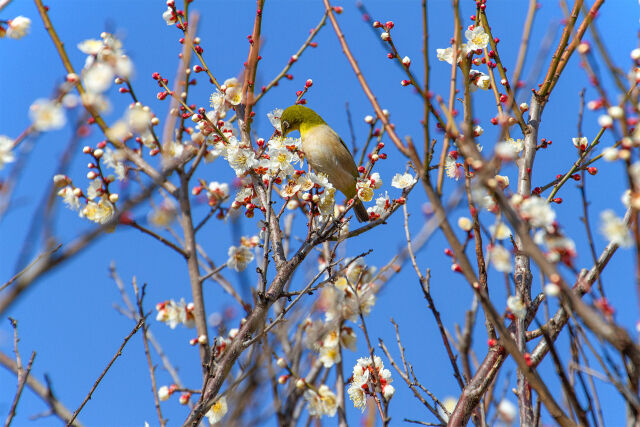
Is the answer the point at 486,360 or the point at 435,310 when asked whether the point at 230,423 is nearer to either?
the point at 435,310

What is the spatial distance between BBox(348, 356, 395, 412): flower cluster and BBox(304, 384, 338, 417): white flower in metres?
0.12

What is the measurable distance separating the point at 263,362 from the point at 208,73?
294 centimetres

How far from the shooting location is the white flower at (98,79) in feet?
6.08

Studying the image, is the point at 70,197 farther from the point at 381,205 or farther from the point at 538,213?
the point at 538,213

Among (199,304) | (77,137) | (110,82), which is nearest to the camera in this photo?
(77,137)

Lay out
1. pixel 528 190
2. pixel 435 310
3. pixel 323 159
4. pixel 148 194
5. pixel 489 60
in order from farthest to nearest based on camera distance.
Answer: pixel 323 159 < pixel 489 60 < pixel 528 190 < pixel 435 310 < pixel 148 194

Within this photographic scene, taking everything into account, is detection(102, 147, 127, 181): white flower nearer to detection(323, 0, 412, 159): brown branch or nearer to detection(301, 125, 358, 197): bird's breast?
detection(323, 0, 412, 159): brown branch

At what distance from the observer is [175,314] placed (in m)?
4.01

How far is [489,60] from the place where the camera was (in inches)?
136

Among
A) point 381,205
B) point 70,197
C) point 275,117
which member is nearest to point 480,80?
point 381,205

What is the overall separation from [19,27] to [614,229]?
2805 millimetres

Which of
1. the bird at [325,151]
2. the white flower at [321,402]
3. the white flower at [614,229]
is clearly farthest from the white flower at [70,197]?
the white flower at [614,229]

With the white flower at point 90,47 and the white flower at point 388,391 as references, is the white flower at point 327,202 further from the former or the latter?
the white flower at point 90,47

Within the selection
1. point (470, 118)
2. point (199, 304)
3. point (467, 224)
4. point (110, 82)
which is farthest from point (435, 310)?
point (199, 304)
